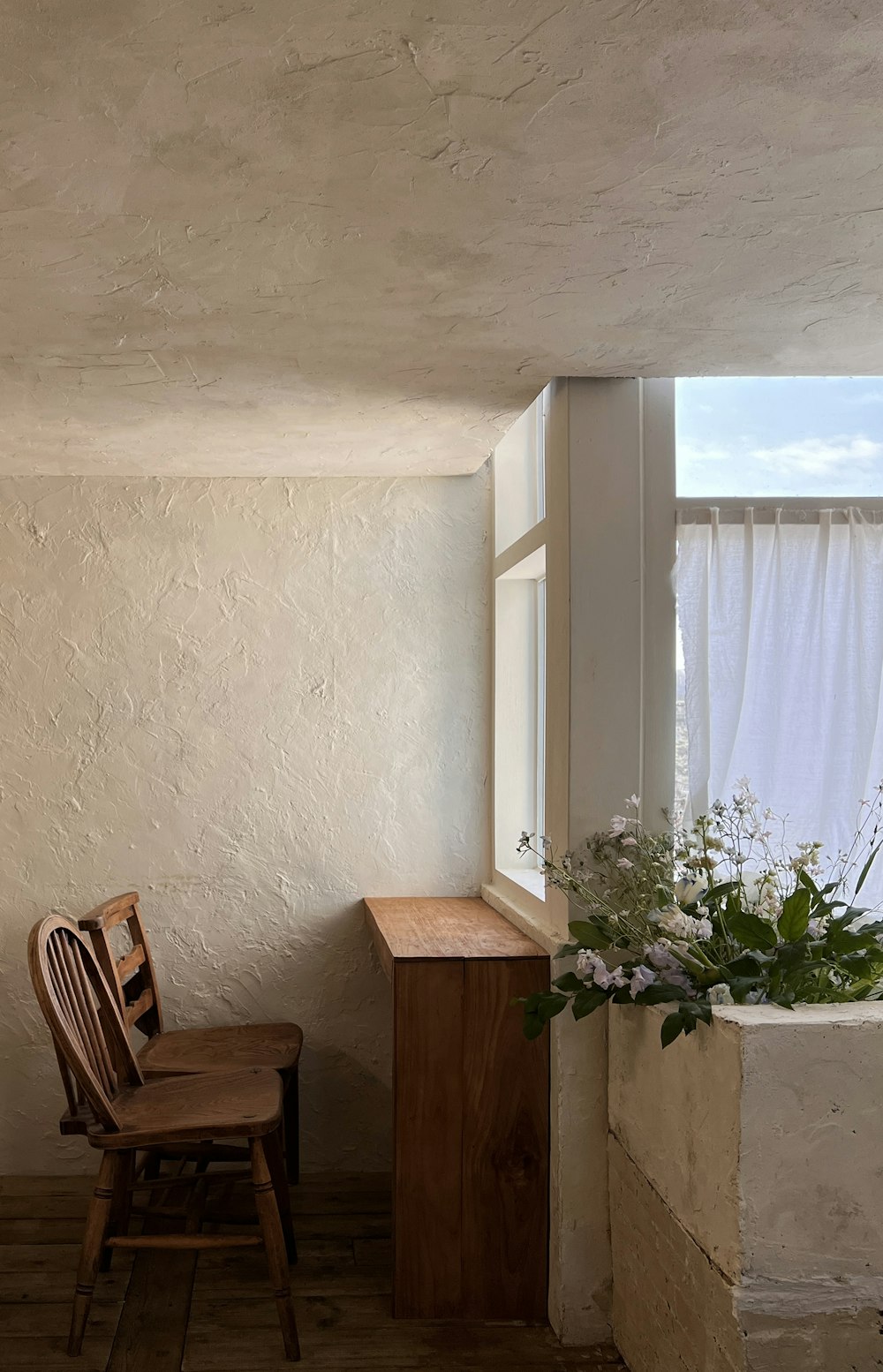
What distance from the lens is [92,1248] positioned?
2367 millimetres

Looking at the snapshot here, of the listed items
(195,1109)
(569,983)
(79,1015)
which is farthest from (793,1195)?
(79,1015)

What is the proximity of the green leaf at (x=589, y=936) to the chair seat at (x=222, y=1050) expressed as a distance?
103 centimetres

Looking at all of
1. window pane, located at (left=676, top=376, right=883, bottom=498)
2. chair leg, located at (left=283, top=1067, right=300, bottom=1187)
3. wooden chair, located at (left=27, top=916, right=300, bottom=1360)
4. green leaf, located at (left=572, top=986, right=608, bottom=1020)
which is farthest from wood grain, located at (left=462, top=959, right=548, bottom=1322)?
window pane, located at (left=676, top=376, right=883, bottom=498)

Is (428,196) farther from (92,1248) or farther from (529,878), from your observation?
(92,1248)

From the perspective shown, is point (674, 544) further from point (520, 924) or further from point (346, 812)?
point (346, 812)

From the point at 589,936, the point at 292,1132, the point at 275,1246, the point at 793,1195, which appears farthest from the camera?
the point at 292,1132

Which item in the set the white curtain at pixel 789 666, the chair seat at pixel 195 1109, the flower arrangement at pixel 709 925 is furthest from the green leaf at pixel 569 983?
the chair seat at pixel 195 1109

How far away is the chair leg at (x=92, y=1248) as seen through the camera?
233cm

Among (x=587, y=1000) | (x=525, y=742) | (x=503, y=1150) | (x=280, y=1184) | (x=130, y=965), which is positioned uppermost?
(x=525, y=742)

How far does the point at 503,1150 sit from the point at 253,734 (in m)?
1.54

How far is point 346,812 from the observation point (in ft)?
11.4

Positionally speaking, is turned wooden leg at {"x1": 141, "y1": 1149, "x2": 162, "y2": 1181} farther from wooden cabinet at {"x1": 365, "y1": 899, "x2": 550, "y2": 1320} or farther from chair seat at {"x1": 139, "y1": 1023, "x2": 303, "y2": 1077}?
wooden cabinet at {"x1": 365, "y1": 899, "x2": 550, "y2": 1320}

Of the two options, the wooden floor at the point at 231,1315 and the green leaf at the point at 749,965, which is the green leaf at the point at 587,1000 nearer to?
the green leaf at the point at 749,965

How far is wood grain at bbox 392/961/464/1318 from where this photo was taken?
8.05 feet
